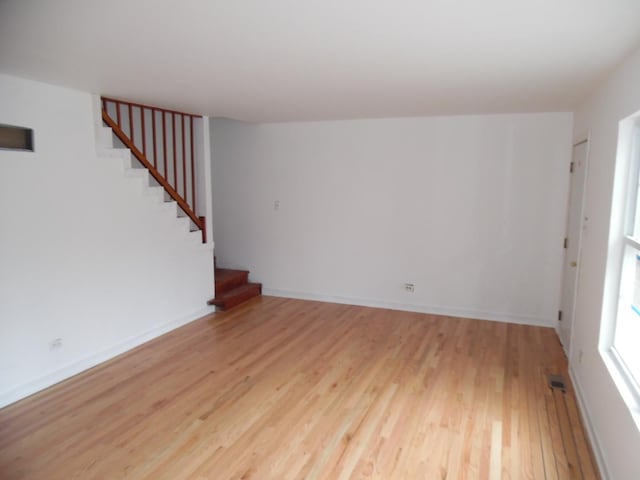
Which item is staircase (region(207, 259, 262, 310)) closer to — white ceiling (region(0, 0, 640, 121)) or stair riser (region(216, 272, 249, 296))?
stair riser (region(216, 272, 249, 296))

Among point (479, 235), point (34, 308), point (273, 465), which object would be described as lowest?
point (273, 465)

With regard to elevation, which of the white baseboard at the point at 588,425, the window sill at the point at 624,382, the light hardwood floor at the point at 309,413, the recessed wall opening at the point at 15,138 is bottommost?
the light hardwood floor at the point at 309,413

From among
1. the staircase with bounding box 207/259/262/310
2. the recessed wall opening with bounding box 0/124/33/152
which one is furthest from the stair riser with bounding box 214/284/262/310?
the recessed wall opening with bounding box 0/124/33/152

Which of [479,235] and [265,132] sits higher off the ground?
[265,132]

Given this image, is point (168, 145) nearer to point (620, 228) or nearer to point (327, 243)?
point (327, 243)

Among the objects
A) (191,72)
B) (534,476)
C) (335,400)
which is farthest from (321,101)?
(534,476)

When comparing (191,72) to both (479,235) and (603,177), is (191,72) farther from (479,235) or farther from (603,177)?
(479,235)

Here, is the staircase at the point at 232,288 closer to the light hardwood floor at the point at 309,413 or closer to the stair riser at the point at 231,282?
the stair riser at the point at 231,282

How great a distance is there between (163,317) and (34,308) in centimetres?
148

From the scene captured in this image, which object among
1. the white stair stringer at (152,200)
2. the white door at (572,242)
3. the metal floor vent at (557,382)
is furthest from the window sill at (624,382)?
the white stair stringer at (152,200)

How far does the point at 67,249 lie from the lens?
11.6 feet

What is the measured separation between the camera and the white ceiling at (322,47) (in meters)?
1.82

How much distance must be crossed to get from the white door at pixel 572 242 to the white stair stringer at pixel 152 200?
156 inches

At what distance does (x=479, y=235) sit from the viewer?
16.7 feet
